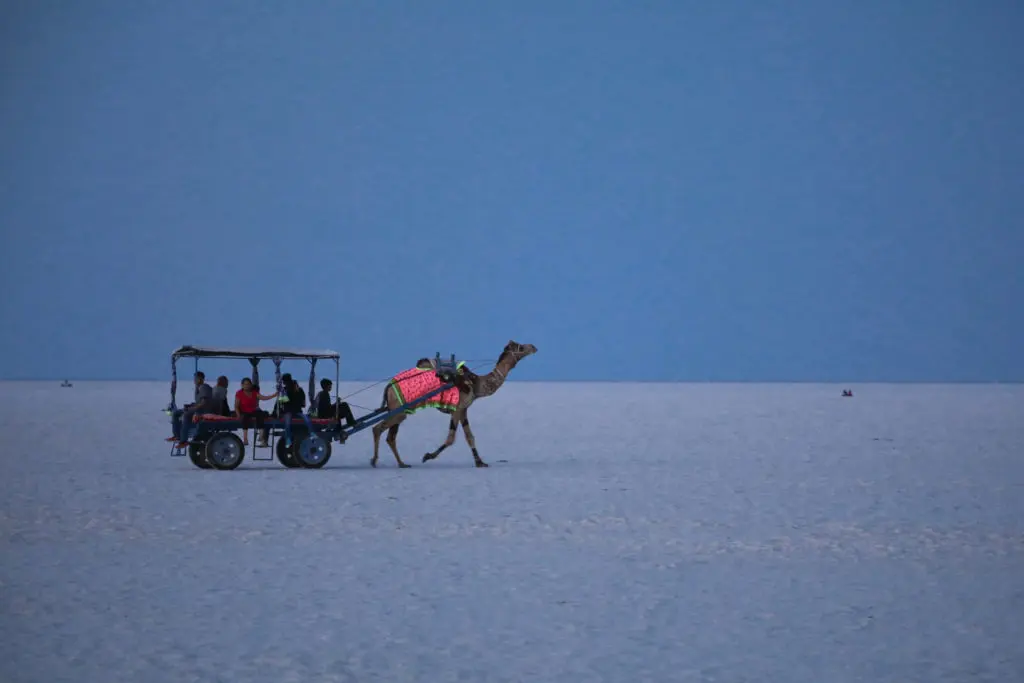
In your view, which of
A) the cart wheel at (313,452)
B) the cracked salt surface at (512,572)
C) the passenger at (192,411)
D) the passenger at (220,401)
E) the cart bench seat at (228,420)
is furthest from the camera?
→ the cart wheel at (313,452)

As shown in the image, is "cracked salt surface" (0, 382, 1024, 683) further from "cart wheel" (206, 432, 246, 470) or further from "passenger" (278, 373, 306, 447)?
"passenger" (278, 373, 306, 447)

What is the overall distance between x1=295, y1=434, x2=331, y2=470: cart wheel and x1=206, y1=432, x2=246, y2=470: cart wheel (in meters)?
0.95

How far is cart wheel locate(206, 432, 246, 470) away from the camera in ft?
74.5

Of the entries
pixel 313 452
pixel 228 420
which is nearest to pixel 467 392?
pixel 313 452

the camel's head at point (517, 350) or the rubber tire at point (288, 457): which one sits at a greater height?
the camel's head at point (517, 350)

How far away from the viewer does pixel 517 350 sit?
957 inches

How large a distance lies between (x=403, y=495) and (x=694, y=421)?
91.3ft

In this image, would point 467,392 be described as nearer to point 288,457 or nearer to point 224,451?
point 288,457

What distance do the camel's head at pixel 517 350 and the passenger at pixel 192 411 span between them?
481 centimetres

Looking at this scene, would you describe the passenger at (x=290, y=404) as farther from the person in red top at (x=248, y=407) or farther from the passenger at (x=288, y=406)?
the person in red top at (x=248, y=407)

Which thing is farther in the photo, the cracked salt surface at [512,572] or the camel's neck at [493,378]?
the camel's neck at [493,378]

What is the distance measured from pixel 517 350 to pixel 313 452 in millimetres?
3655

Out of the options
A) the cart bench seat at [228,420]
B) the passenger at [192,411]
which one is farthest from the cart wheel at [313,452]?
the passenger at [192,411]

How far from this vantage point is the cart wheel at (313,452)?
2330cm
